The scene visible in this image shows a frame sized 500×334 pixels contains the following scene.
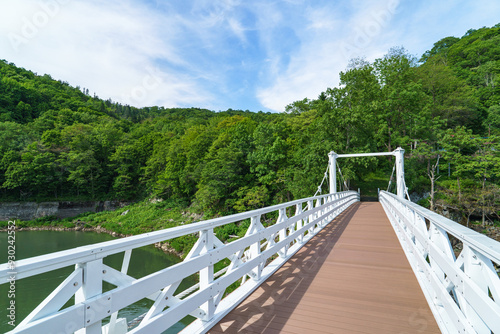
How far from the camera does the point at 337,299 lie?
3.04 m

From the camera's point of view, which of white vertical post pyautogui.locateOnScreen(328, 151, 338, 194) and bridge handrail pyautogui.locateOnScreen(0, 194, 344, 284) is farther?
white vertical post pyautogui.locateOnScreen(328, 151, 338, 194)

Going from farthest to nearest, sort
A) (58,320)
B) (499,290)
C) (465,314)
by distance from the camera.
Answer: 1. (465,314)
2. (499,290)
3. (58,320)

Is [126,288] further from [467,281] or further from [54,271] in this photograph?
[54,271]

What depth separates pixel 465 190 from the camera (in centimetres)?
1839

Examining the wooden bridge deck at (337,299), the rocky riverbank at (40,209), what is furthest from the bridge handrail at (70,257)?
the rocky riverbank at (40,209)

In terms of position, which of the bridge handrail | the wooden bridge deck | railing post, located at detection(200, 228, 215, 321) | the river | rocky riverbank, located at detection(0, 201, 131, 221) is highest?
the bridge handrail

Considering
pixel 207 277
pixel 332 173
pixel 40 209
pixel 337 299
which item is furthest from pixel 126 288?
pixel 40 209

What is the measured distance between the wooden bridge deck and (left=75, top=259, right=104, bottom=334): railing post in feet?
4.08

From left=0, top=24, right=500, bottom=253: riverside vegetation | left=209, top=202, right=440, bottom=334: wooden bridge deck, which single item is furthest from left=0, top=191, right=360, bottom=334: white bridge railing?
left=0, top=24, right=500, bottom=253: riverside vegetation

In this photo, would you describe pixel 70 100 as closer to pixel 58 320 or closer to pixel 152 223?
pixel 152 223

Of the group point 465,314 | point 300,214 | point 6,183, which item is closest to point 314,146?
point 300,214

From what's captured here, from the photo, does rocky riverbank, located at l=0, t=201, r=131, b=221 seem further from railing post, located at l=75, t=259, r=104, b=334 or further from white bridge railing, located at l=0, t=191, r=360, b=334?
railing post, located at l=75, t=259, r=104, b=334

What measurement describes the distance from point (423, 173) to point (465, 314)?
87.4 feet

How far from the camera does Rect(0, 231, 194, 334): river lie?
11.3 m
